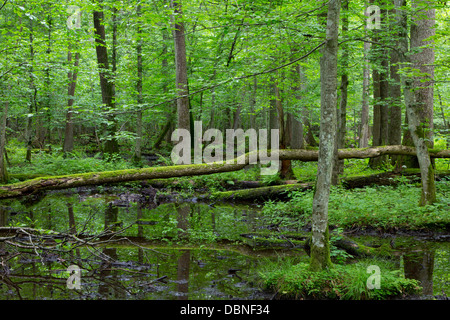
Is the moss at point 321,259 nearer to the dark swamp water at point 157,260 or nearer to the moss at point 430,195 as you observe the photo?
the dark swamp water at point 157,260

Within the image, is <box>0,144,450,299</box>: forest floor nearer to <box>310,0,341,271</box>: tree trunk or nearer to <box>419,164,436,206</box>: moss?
<box>419,164,436,206</box>: moss

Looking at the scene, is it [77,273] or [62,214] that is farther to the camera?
[62,214]

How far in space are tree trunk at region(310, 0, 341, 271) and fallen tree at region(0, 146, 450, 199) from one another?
534 centimetres

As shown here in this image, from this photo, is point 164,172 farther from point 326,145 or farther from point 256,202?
point 326,145

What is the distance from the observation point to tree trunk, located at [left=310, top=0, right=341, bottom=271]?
4629 mm

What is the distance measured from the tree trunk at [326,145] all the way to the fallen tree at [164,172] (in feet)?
17.5

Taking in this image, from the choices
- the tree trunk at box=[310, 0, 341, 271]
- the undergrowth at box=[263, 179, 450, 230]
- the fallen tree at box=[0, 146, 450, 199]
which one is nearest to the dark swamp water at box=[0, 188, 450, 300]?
the undergrowth at box=[263, 179, 450, 230]

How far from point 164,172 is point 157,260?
425 centimetres

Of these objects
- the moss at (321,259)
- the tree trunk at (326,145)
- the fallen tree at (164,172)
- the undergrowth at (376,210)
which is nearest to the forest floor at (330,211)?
the undergrowth at (376,210)

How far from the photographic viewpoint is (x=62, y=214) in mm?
9633

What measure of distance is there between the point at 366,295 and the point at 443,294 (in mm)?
1044

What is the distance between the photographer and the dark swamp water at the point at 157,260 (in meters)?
4.68
